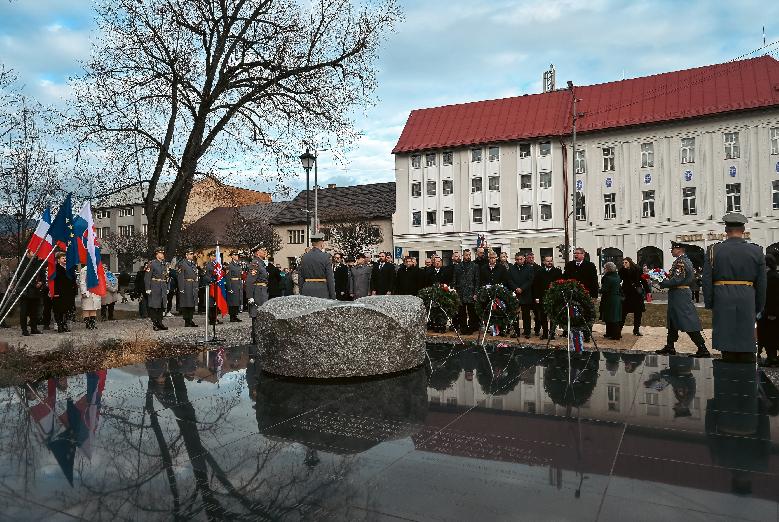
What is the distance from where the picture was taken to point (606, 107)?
146 feet

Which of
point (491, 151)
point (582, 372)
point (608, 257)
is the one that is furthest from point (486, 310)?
point (491, 151)

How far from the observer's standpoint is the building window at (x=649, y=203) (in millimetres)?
41812

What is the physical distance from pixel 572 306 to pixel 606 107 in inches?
1572

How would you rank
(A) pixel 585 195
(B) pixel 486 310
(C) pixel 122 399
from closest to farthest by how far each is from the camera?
(C) pixel 122 399 → (B) pixel 486 310 → (A) pixel 585 195

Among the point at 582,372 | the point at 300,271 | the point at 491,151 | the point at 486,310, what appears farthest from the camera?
the point at 491,151

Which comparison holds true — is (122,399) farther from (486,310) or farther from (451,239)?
(451,239)

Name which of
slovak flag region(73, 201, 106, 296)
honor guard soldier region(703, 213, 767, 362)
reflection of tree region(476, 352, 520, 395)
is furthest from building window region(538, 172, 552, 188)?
slovak flag region(73, 201, 106, 296)

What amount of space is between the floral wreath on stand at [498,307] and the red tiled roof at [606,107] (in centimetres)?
3662

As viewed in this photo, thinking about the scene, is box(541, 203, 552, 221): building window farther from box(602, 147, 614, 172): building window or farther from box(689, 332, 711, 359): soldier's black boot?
box(689, 332, 711, 359): soldier's black boot

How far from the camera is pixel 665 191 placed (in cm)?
4125

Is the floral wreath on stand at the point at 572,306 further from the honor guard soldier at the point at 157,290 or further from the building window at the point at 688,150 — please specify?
the building window at the point at 688,150

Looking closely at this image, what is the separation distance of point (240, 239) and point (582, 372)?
190ft

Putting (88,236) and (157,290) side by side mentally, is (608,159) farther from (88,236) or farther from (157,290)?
(88,236)

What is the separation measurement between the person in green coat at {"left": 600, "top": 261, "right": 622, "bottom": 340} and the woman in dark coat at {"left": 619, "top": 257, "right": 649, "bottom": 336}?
59 cm
